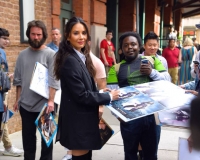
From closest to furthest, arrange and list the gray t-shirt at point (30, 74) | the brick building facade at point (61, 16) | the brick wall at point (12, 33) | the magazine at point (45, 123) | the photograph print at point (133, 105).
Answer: the photograph print at point (133, 105)
the magazine at point (45, 123)
the gray t-shirt at point (30, 74)
the brick wall at point (12, 33)
the brick building facade at point (61, 16)

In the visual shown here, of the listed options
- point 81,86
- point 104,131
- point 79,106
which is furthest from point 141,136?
point 81,86

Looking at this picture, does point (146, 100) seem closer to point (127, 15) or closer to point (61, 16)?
point (61, 16)

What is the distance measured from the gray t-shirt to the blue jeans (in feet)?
3.37

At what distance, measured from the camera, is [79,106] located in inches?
91.8

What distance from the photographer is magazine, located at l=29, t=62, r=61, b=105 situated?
3190 millimetres

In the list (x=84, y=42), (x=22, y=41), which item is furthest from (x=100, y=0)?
(x=84, y=42)

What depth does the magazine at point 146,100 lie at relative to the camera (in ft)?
7.50

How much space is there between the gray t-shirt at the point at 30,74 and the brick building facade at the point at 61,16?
177 centimetres

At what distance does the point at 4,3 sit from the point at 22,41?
0.77 metres

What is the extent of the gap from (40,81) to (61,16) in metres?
4.26

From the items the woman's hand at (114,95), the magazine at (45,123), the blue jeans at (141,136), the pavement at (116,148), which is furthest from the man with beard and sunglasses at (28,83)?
A: the woman's hand at (114,95)

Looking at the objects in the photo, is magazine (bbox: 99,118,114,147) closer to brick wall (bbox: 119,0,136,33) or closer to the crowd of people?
the crowd of people

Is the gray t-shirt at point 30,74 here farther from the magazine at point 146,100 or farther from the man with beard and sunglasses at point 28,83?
the magazine at point 146,100

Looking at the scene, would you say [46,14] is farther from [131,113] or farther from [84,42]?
[131,113]
